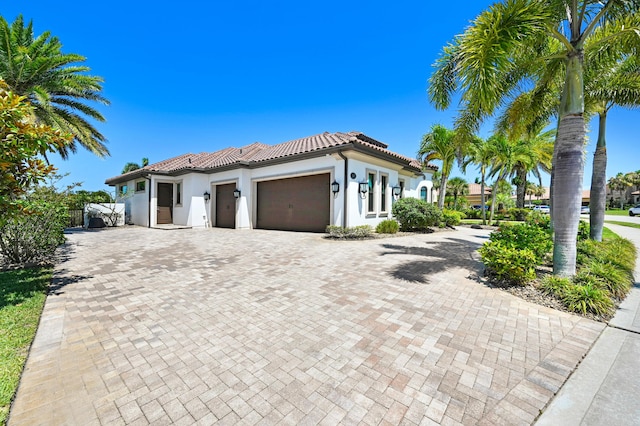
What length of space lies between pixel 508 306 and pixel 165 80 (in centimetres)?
1726

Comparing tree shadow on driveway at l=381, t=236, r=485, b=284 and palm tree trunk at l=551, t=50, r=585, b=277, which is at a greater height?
palm tree trunk at l=551, t=50, r=585, b=277

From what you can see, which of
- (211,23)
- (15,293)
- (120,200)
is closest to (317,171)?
(211,23)

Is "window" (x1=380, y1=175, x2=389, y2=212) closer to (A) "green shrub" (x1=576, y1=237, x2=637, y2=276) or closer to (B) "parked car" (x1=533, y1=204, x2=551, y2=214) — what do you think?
(B) "parked car" (x1=533, y1=204, x2=551, y2=214)

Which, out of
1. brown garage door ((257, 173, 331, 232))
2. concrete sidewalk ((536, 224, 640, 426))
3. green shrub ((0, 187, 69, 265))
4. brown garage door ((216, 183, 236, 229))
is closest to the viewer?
concrete sidewalk ((536, 224, 640, 426))

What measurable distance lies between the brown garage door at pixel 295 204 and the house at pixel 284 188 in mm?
52

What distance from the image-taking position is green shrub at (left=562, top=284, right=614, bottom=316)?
402 centimetres

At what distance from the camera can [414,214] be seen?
1299 centimetres

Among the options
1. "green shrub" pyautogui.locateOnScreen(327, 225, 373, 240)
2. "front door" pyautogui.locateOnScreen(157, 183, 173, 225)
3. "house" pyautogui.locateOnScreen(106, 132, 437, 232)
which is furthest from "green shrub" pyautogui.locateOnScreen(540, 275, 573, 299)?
"front door" pyautogui.locateOnScreen(157, 183, 173, 225)

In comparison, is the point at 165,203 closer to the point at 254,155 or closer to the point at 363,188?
the point at 254,155

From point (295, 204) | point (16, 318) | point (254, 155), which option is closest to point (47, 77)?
point (254, 155)

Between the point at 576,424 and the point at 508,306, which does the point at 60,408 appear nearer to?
the point at 576,424

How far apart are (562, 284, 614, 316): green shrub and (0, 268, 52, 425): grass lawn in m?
6.81

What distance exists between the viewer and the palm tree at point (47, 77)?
9164 millimetres

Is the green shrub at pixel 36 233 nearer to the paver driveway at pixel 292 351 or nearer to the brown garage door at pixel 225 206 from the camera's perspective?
the paver driveway at pixel 292 351
